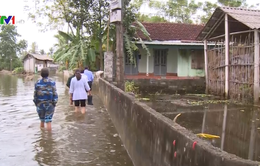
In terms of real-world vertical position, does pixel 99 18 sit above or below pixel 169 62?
above

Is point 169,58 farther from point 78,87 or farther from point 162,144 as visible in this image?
point 162,144

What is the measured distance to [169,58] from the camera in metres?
21.3

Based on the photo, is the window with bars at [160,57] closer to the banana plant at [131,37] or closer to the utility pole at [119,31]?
the banana plant at [131,37]

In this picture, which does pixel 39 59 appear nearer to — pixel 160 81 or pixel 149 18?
pixel 149 18

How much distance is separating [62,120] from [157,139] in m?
5.83

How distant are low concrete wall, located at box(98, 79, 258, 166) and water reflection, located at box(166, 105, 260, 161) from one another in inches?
83.9

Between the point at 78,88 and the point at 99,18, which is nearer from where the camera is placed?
the point at 78,88

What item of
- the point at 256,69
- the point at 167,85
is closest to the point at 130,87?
the point at 167,85

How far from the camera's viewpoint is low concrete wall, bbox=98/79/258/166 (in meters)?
2.30

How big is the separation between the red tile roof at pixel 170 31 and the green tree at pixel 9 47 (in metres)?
40.4

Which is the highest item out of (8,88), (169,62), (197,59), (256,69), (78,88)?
(197,59)

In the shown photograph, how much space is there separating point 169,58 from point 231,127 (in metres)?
13.8

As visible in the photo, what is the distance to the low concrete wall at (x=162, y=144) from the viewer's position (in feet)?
7.56

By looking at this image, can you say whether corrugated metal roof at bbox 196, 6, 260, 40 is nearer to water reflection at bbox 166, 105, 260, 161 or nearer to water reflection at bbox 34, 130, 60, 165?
water reflection at bbox 166, 105, 260, 161
